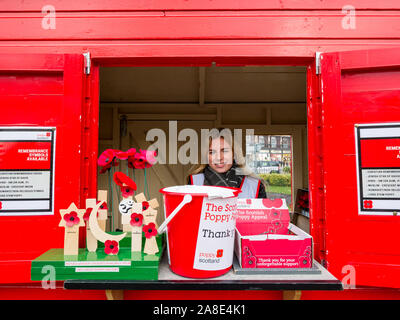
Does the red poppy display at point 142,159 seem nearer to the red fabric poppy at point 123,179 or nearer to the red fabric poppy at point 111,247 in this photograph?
the red fabric poppy at point 123,179

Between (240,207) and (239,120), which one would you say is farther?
(239,120)

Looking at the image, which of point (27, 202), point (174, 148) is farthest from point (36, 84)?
point (174, 148)

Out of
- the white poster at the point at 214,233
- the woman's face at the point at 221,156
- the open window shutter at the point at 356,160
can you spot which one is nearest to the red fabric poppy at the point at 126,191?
the white poster at the point at 214,233

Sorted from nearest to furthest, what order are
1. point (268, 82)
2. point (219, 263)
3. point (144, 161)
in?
point (219, 263) < point (144, 161) < point (268, 82)

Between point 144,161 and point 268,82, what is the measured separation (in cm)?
313

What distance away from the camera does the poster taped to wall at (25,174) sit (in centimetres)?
157

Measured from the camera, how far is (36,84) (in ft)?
5.31

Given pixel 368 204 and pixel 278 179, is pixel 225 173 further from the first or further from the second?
pixel 278 179

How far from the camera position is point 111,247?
1.29 meters

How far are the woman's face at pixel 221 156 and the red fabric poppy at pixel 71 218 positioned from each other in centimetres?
128

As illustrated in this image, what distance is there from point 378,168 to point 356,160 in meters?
0.13
